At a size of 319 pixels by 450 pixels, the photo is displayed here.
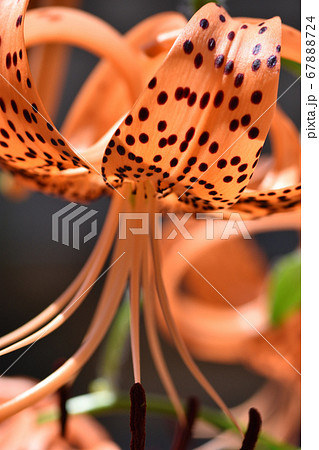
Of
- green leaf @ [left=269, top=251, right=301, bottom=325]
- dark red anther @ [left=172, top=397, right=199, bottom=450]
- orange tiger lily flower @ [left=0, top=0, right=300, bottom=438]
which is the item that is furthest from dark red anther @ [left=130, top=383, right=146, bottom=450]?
green leaf @ [left=269, top=251, right=301, bottom=325]

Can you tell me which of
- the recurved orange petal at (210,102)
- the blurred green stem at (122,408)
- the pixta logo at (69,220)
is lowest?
the blurred green stem at (122,408)

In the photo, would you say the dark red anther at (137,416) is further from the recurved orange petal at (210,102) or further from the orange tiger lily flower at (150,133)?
the recurved orange petal at (210,102)

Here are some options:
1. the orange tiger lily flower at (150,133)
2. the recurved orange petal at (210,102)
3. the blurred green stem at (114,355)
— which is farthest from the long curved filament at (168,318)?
the blurred green stem at (114,355)

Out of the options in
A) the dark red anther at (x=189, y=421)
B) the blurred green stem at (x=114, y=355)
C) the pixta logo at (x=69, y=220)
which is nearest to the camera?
the dark red anther at (x=189, y=421)

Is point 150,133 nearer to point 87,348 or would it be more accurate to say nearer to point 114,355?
point 87,348

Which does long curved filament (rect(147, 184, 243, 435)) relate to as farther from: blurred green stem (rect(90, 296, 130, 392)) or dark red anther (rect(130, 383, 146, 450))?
blurred green stem (rect(90, 296, 130, 392))
